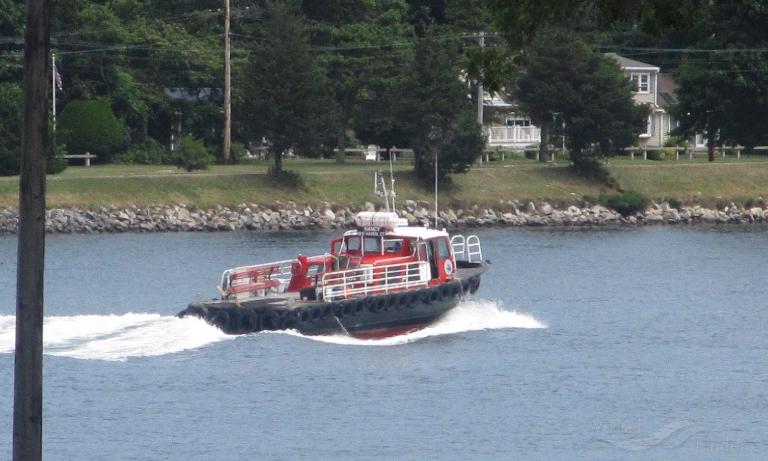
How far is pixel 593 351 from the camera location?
37938mm

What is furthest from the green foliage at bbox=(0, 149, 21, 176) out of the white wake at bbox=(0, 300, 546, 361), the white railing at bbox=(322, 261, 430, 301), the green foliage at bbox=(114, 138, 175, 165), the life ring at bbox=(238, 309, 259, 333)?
the life ring at bbox=(238, 309, 259, 333)

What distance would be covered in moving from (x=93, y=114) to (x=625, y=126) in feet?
92.1

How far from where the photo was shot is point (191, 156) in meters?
77.6

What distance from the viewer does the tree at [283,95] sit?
77.6 meters

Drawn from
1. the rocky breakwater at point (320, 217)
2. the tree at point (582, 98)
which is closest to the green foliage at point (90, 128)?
the rocky breakwater at point (320, 217)

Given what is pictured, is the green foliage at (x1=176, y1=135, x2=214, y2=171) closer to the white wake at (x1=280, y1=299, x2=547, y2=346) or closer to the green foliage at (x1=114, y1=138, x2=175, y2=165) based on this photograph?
the green foliage at (x1=114, y1=138, x2=175, y2=165)

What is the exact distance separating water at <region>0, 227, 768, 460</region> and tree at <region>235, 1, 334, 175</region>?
88.1 ft

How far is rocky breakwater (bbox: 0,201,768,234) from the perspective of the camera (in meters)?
70.7

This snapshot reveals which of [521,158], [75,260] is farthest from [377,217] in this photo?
[521,158]

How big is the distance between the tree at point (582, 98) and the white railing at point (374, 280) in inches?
1772

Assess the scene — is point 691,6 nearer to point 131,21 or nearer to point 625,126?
point 625,126

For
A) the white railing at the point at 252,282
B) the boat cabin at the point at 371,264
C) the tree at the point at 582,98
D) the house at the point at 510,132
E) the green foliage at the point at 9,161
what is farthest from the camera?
the house at the point at 510,132

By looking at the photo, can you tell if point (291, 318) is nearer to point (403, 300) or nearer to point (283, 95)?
point (403, 300)

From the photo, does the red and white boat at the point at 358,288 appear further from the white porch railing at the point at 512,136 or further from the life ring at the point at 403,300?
the white porch railing at the point at 512,136
